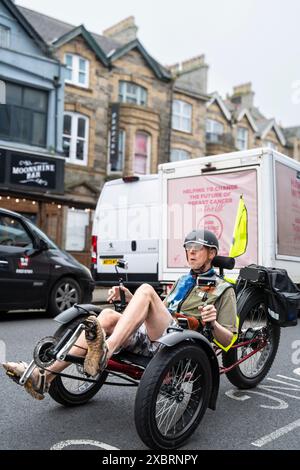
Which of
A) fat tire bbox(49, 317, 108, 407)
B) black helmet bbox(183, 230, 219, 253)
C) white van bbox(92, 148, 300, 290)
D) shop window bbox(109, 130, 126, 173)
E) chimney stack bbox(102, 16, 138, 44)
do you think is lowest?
fat tire bbox(49, 317, 108, 407)

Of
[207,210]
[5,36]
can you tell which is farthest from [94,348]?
[5,36]

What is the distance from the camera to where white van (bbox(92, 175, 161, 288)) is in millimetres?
10570

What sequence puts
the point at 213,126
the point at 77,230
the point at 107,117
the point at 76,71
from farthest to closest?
1. the point at 213,126
2. the point at 107,117
3. the point at 76,71
4. the point at 77,230

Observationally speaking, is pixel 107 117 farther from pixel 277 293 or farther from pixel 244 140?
pixel 277 293

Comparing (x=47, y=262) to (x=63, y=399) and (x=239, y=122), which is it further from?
(x=239, y=122)

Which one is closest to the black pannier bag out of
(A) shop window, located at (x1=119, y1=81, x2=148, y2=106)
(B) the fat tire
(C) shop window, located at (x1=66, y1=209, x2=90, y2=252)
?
(B) the fat tire

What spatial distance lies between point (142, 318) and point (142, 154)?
919 inches

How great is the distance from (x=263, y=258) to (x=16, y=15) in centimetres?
1771

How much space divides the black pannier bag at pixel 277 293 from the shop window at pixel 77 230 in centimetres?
1826

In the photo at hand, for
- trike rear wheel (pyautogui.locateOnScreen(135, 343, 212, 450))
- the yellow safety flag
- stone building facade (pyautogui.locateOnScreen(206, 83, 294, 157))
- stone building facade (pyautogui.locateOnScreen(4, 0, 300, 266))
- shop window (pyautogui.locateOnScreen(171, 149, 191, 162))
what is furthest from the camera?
stone building facade (pyautogui.locateOnScreen(206, 83, 294, 157))

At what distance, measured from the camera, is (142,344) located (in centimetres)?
387

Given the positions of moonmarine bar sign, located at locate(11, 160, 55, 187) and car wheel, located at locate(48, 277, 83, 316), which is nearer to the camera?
car wheel, located at locate(48, 277, 83, 316)

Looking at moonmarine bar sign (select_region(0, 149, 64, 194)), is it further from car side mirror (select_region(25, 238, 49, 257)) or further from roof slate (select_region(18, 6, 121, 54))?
car side mirror (select_region(25, 238, 49, 257))

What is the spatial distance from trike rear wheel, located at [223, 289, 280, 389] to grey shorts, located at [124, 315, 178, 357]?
920 mm
